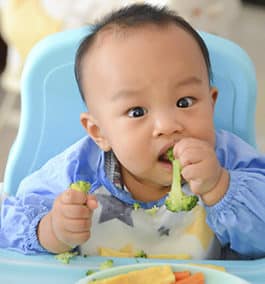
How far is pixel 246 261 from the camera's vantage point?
0.91 meters

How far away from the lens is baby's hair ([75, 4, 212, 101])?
938mm

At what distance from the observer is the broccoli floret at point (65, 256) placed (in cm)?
90

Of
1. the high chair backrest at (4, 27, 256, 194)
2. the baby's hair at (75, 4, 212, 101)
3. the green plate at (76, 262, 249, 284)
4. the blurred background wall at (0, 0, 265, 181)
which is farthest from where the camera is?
the blurred background wall at (0, 0, 265, 181)

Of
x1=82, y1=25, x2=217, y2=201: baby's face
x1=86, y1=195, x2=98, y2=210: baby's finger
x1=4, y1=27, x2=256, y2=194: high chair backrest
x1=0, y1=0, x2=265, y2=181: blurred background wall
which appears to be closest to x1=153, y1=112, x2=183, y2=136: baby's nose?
x1=82, y1=25, x2=217, y2=201: baby's face

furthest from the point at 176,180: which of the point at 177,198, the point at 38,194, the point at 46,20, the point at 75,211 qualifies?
the point at 46,20

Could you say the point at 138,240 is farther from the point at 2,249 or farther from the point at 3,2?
the point at 3,2

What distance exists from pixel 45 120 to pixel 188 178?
1.06 ft

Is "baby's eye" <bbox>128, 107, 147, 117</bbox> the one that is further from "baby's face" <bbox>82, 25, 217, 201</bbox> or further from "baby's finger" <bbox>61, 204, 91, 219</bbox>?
"baby's finger" <bbox>61, 204, 91, 219</bbox>

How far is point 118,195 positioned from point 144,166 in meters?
0.09

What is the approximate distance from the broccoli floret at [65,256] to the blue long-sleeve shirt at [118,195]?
3cm

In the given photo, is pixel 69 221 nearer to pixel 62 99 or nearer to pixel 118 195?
pixel 118 195

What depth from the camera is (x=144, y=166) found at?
902 millimetres

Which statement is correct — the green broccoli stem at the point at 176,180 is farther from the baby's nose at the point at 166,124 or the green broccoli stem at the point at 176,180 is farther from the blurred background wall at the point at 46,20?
the blurred background wall at the point at 46,20

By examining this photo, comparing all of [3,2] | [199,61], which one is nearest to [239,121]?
[199,61]
